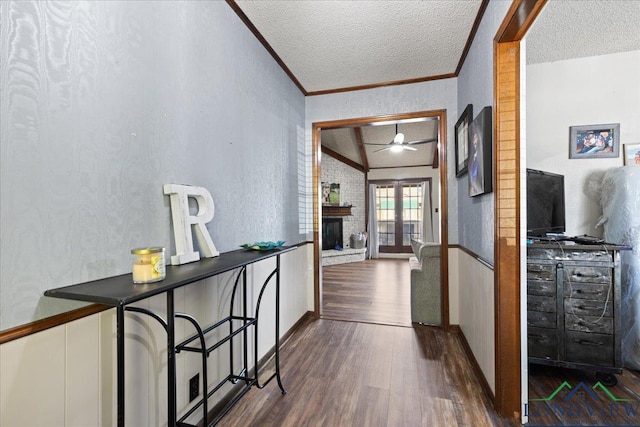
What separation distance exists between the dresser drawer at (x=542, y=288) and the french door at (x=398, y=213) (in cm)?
554

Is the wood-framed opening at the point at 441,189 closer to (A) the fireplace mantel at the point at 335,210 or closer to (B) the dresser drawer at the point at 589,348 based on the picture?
(B) the dresser drawer at the point at 589,348

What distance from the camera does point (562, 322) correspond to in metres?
1.95

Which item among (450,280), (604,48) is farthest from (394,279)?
(604,48)

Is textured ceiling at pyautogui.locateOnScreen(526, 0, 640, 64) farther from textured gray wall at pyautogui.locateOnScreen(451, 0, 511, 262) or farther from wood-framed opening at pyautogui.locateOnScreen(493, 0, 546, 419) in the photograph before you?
wood-framed opening at pyautogui.locateOnScreen(493, 0, 546, 419)

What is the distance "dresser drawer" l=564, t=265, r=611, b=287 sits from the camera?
1898mm

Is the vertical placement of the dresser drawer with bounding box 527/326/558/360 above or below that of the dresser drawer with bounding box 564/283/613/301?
below

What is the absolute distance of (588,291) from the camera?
1.92m

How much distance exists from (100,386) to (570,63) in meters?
3.93

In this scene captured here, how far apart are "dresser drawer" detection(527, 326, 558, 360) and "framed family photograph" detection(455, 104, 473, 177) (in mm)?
1292

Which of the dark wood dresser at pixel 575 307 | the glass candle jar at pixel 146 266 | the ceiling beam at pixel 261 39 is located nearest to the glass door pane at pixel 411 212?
the ceiling beam at pixel 261 39

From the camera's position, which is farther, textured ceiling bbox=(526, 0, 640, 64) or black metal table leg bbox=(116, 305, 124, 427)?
textured ceiling bbox=(526, 0, 640, 64)

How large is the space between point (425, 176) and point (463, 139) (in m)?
5.25

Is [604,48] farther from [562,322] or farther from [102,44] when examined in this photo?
[102,44]

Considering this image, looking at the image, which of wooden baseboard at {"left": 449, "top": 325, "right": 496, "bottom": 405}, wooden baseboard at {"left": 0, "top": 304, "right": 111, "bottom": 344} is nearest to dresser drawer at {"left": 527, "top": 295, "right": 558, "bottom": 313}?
wooden baseboard at {"left": 449, "top": 325, "right": 496, "bottom": 405}
